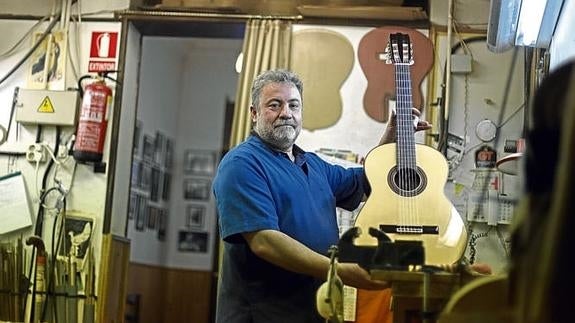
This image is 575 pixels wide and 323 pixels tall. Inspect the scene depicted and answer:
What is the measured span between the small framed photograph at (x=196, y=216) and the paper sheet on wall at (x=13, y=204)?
2.28m

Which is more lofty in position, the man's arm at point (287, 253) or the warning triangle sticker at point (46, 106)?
the warning triangle sticker at point (46, 106)

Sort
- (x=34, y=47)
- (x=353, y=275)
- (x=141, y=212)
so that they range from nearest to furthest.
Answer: (x=353, y=275)
(x=34, y=47)
(x=141, y=212)

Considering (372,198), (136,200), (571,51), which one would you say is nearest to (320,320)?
(372,198)

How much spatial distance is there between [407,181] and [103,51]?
2350mm

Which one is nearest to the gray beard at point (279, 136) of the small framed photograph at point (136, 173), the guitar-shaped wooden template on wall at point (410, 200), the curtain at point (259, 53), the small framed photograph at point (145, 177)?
the guitar-shaped wooden template on wall at point (410, 200)

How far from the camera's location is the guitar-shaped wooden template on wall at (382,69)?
4098mm

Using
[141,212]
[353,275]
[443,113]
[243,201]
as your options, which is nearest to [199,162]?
[141,212]

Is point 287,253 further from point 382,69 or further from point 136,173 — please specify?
point 136,173

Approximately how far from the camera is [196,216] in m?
6.50

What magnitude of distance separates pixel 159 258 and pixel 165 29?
237 centimetres

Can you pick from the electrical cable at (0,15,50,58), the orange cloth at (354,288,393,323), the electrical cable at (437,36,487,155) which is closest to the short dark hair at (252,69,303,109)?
the orange cloth at (354,288,393,323)

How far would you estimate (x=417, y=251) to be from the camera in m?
1.44

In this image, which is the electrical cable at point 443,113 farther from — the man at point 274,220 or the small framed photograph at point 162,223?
the small framed photograph at point 162,223

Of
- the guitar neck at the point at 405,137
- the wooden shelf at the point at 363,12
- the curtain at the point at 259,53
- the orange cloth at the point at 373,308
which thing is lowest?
the orange cloth at the point at 373,308
